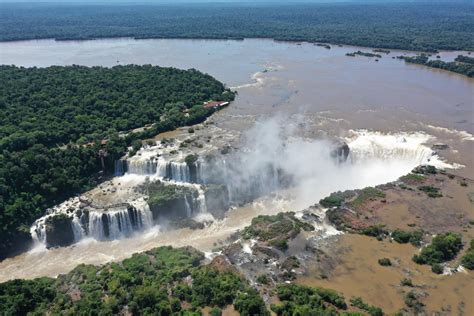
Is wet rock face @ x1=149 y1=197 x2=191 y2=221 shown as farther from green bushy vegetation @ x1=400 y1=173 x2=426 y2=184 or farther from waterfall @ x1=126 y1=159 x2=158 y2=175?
green bushy vegetation @ x1=400 y1=173 x2=426 y2=184

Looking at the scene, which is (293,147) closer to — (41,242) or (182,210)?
(182,210)

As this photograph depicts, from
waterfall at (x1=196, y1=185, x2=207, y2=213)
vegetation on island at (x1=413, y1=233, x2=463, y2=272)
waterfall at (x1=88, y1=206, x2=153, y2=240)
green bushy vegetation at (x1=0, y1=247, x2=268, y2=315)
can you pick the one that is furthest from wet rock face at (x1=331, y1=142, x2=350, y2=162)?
green bushy vegetation at (x1=0, y1=247, x2=268, y2=315)

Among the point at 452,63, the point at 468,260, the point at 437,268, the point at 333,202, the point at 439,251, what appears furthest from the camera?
the point at 452,63

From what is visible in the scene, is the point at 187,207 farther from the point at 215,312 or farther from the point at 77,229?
the point at 215,312

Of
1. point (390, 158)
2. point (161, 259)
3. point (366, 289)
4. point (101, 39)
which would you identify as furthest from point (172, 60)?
point (366, 289)

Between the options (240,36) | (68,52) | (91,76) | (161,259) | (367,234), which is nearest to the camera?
(161,259)

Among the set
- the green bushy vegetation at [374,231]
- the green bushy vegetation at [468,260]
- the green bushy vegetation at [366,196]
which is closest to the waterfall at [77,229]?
the green bushy vegetation at [366,196]

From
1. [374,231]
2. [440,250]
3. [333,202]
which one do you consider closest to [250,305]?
[374,231]
